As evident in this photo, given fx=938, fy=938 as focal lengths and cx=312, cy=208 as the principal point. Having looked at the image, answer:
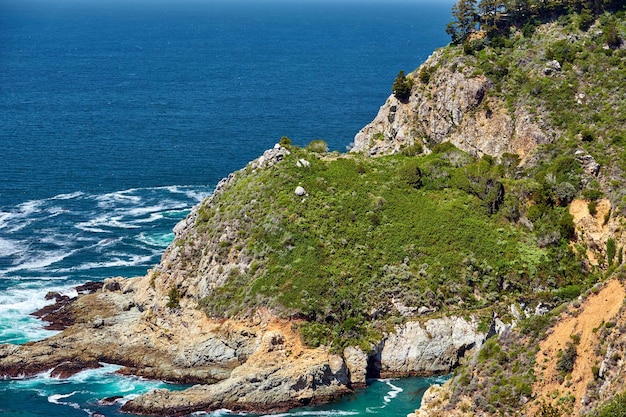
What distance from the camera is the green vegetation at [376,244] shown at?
88750 millimetres

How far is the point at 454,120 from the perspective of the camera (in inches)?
4316

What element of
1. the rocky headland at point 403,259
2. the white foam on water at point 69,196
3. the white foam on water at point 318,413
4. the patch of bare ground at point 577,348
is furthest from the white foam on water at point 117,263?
the patch of bare ground at point 577,348

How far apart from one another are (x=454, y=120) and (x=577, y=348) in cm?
4783

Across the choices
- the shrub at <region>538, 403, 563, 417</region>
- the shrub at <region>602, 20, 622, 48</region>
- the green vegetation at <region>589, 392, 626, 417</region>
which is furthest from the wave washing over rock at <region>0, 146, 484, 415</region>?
the shrub at <region>602, 20, 622, 48</region>

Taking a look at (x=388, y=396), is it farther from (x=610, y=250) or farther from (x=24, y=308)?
(x=24, y=308)

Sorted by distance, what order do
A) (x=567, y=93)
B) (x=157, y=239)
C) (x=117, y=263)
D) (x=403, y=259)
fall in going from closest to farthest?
(x=403, y=259) < (x=567, y=93) < (x=117, y=263) < (x=157, y=239)

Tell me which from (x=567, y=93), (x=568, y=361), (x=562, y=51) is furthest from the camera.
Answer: (x=562, y=51)

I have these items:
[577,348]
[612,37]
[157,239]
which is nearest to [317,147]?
[157,239]

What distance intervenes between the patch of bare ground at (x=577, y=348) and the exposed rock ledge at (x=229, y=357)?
713 inches

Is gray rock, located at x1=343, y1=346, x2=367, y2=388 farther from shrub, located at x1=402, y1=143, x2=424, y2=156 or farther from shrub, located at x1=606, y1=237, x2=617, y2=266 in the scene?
shrub, located at x1=402, y1=143, x2=424, y2=156

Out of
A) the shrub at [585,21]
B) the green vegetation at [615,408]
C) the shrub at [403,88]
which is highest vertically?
the shrub at [585,21]

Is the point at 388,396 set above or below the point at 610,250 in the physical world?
below

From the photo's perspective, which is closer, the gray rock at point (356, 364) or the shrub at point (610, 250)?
the gray rock at point (356, 364)

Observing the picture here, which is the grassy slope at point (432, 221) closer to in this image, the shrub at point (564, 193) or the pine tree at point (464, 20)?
the shrub at point (564, 193)
